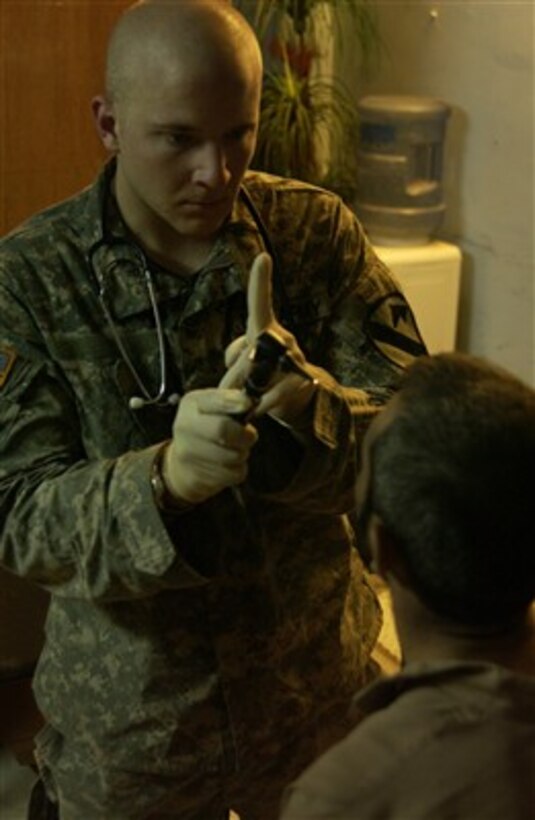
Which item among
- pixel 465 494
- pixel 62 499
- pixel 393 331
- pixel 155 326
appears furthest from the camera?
pixel 393 331

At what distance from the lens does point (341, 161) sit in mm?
3680

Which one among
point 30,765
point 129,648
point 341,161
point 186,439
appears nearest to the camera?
point 186,439

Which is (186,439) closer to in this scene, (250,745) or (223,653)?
(223,653)

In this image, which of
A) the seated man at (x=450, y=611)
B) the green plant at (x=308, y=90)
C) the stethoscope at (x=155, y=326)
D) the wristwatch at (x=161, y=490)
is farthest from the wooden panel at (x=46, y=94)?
the seated man at (x=450, y=611)

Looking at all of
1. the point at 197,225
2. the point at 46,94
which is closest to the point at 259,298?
the point at 197,225

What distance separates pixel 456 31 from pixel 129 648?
2.51 metres

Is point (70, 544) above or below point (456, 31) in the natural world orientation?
below

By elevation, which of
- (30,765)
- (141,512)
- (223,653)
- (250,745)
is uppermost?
(141,512)

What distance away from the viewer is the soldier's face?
4.31 ft

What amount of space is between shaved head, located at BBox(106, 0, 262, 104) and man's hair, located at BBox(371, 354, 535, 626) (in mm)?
510

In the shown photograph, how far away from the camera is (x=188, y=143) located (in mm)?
1335

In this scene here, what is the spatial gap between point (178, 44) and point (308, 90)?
7.53 ft

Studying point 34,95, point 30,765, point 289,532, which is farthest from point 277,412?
point 34,95

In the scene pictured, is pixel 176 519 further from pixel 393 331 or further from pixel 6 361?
pixel 393 331
